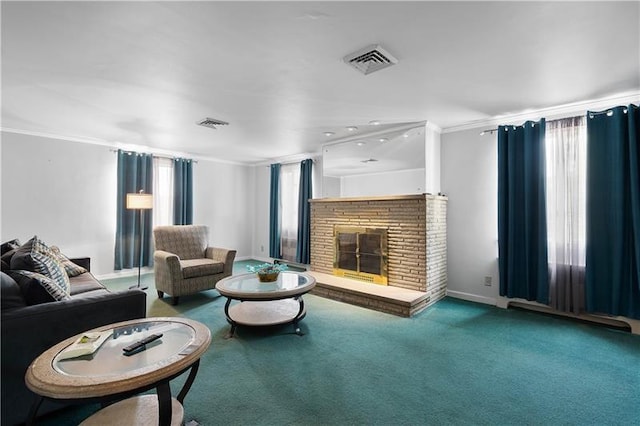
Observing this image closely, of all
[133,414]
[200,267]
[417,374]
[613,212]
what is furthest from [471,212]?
[133,414]

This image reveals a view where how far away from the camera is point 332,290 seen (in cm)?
417

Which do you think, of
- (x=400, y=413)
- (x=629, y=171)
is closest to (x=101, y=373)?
(x=400, y=413)

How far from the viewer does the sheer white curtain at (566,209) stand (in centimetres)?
329

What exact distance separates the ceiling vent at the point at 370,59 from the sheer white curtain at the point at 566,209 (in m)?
2.44

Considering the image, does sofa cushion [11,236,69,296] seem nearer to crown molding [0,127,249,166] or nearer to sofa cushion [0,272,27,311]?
sofa cushion [0,272,27,311]

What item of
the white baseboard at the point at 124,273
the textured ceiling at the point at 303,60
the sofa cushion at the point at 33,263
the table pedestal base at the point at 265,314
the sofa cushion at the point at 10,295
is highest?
the textured ceiling at the point at 303,60

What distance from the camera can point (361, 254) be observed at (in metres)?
4.43

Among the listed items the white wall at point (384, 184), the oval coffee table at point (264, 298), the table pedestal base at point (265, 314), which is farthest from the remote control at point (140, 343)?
the white wall at point (384, 184)

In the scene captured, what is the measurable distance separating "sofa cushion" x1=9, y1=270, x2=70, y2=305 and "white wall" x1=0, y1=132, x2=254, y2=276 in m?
3.54

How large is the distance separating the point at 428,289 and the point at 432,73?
8.31ft

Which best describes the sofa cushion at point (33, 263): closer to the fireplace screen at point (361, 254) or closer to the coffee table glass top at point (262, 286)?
the coffee table glass top at point (262, 286)

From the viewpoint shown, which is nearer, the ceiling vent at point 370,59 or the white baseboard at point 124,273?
the ceiling vent at point 370,59

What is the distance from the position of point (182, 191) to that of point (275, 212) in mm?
1934

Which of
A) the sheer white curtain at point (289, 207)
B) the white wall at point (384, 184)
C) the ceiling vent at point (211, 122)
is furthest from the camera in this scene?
the sheer white curtain at point (289, 207)
